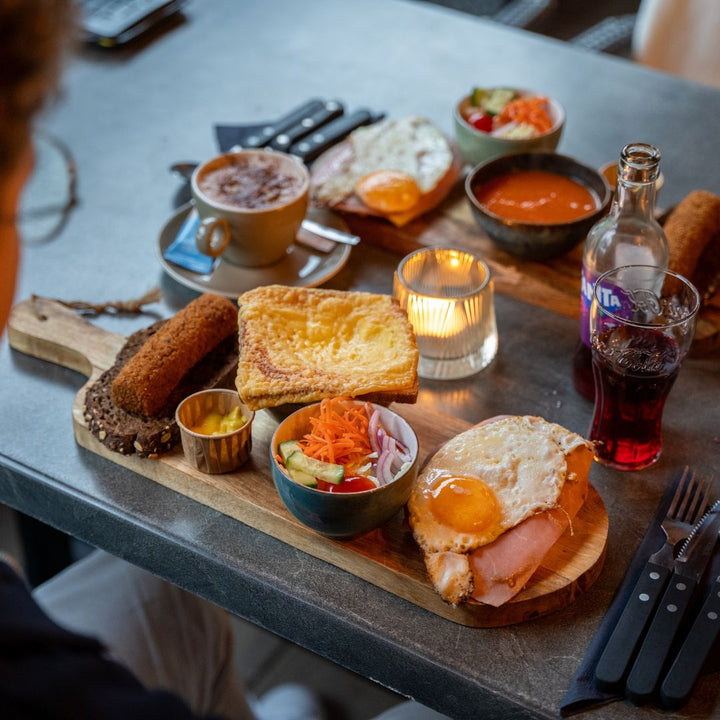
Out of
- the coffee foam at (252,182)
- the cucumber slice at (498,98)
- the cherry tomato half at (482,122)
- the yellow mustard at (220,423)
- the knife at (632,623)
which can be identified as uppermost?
the cucumber slice at (498,98)

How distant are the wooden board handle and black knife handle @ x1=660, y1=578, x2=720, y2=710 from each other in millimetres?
924

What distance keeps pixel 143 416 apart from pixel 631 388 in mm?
699

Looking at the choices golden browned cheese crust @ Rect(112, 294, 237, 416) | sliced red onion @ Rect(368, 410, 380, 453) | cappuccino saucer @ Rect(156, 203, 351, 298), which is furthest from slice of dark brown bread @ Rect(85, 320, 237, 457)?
sliced red onion @ Rect(368, 410, 380, 453)

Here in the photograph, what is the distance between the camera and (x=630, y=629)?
110cm

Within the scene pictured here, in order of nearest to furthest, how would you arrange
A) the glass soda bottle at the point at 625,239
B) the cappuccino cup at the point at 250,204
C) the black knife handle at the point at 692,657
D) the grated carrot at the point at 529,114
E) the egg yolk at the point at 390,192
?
the black knife handle at the point at 692,657 → the glass soda bottle at the point at 625,239 → the cappuccino cup at the point at 250,204 → the egg yolk at the point at 390,192 → the grated carrot at the point at 529,114

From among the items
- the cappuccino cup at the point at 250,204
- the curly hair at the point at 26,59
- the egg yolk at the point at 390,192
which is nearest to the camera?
the curly hair at the point at 26,59

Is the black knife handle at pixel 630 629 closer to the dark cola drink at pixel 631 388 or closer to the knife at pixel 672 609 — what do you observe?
the knife at pixel 672 609

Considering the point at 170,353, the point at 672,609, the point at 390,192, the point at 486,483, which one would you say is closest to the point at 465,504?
the point at 486,483

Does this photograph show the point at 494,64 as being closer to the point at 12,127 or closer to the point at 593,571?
the point at 593,571

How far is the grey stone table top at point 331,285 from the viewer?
1.15 meters

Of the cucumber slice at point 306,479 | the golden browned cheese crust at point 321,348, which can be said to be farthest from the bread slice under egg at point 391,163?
the cucumber slice at point 306,479

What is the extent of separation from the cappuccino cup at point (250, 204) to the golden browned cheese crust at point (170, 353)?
0.19 meters

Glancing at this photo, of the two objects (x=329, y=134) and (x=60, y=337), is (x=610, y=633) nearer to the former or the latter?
(x=60, y=337)

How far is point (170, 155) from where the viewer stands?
2.09 metres
